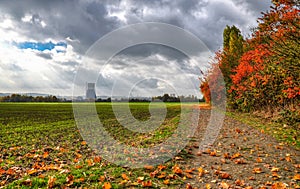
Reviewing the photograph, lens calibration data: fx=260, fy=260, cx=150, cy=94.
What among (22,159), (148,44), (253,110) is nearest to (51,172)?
(22,159)

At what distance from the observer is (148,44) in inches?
450

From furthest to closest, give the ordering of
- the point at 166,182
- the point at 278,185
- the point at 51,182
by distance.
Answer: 1. the point at 278,185
2. the point at 166,182
3. the point at 51,182

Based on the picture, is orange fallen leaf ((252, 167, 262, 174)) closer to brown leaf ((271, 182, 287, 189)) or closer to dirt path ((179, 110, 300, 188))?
dirt path ((179, 110, 300, 188))

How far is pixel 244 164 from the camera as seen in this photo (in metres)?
6.93

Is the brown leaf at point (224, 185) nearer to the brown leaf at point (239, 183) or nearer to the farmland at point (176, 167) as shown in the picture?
the farmland at point (176, 167)

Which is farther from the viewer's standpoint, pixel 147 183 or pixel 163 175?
pixel 163 175

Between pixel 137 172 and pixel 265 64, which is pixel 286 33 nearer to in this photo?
pixel 265 64

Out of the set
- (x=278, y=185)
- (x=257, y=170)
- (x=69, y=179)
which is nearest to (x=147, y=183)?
(x=69, y=179)

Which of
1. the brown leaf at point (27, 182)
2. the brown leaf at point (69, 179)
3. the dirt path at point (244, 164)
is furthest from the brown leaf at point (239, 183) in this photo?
the brown leaf at point (27, 182)

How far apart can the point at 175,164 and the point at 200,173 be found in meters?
0.78

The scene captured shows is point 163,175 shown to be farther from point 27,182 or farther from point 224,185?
point 27,182

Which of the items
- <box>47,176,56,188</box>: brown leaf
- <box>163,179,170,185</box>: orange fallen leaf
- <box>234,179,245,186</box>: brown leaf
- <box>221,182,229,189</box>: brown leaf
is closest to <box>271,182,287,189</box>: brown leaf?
<box>234,179,245,186</box>: brown leaf

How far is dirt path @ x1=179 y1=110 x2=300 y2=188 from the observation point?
562cm

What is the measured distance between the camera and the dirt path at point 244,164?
5621 millimetres
